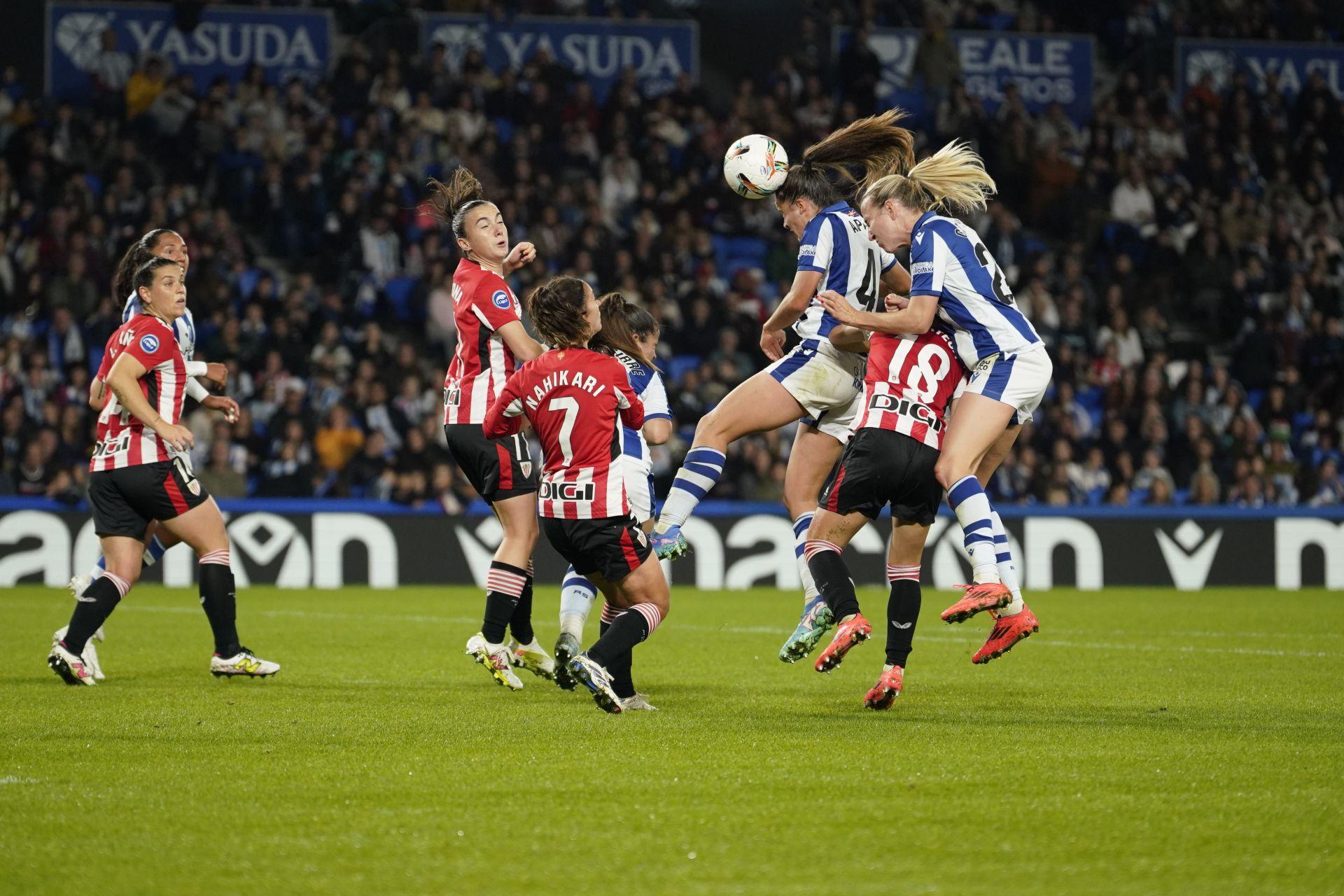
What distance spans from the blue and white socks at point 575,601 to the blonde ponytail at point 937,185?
2.00m

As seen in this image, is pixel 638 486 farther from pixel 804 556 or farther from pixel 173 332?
pixel 173 332

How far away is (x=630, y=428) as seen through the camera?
21.4 feet

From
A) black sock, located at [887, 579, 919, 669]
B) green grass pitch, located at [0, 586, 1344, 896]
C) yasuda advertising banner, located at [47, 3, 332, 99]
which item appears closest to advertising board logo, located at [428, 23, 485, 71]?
yasuda advertising banner, located at [47, 3, 332, 99]

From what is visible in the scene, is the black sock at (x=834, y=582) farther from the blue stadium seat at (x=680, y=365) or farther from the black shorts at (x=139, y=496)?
the blue stadium seat at (x=680, y=365)

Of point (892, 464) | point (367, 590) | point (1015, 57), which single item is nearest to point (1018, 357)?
point (892, 464)

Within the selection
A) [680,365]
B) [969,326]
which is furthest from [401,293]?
[969,326]

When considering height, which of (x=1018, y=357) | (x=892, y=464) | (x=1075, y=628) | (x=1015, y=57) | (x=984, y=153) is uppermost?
(x=1015, y=57)

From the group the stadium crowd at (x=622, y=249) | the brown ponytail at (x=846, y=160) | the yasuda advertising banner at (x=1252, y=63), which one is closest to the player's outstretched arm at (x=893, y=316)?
the brown ponytail at (x=846, y=160)

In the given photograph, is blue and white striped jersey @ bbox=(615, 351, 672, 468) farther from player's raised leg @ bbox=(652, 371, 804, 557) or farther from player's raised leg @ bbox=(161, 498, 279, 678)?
player's raised leg @ bbox=(161, 498, 279, 678)

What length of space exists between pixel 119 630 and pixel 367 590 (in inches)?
168

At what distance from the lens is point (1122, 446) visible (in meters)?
17.3

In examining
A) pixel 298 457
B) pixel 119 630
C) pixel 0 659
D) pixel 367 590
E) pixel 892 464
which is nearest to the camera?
pixel 892 464

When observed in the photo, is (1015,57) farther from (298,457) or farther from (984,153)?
(298,457)

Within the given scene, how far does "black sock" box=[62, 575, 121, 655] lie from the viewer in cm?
729
